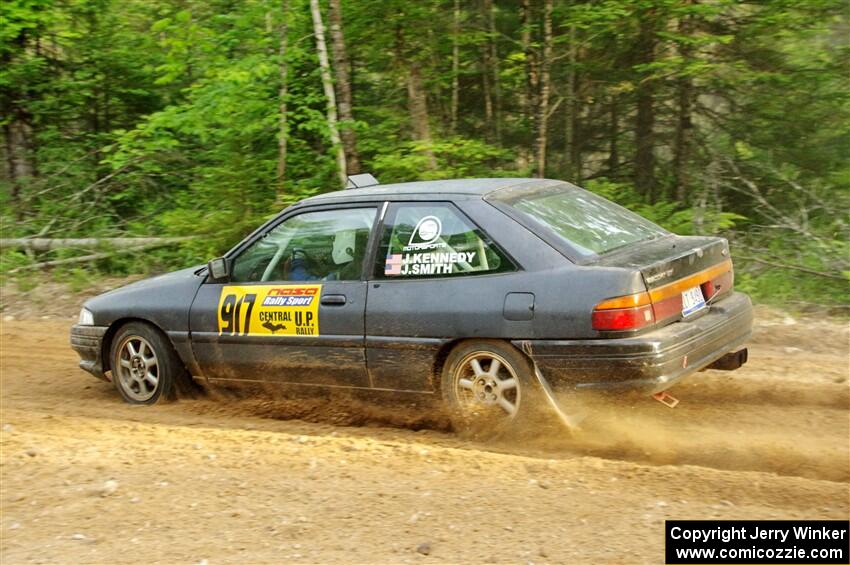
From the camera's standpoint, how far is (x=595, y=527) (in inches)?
149

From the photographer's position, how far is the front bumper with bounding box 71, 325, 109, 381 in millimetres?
6664

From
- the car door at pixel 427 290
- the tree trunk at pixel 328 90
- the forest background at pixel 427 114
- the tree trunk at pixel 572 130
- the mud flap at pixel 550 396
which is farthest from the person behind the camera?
the tree trunk at pixel 572 130

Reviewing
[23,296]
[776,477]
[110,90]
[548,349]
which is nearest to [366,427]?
[548,349]

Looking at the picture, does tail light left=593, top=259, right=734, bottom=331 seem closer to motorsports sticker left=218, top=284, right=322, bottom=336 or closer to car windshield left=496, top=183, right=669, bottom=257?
car windshield left=496, top=183, right=669, bottom=257

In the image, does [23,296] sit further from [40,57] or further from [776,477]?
[776,477]

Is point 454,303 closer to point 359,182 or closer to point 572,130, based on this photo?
point 359,182

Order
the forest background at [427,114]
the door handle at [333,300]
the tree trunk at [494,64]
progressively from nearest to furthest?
the door handle at [333,300] < the forest background at [427,114] < the tree trunk at [494,64]

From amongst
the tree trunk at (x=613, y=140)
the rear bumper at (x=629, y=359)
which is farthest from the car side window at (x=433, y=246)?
the tree trunk at (x=613, y=140)

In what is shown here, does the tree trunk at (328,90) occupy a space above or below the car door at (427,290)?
above

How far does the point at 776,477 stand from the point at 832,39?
802 cm

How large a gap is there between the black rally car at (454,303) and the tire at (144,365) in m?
0.02

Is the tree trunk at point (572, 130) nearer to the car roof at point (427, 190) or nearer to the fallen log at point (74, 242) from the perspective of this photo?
the fallen log at point (74, 242)

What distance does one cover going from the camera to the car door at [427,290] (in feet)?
16.5

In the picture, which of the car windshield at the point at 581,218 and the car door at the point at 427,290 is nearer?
the car door at the point at 427,290
